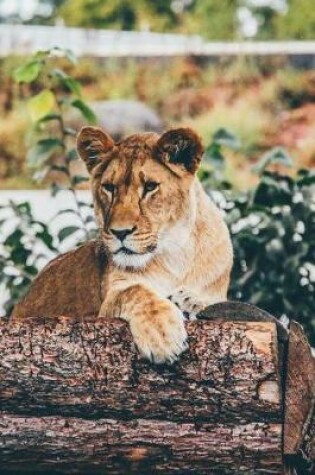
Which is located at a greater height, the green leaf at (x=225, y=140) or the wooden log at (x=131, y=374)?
the green leaf at (x=225, y=140)

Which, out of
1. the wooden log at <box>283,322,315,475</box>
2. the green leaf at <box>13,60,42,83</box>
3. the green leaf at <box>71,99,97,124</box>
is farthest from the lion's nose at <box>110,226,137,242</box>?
the green leaf at <box>13,60,42,83</box>

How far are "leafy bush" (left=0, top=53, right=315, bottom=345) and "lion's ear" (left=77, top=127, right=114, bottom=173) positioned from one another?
5.11 feet

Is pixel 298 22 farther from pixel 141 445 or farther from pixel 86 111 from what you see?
pixel 141 445

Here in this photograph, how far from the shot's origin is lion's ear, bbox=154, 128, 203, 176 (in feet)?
11.3

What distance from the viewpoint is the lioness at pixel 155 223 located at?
3.35m

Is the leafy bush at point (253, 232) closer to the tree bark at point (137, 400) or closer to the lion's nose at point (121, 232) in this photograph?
the lion's nose at point (121, 232)

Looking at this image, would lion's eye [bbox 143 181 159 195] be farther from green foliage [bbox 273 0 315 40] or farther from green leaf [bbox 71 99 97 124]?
green foliage [bbox 273 0 315 40]

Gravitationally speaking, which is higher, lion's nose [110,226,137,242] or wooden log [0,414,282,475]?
lion's nose [110,226,137,242]

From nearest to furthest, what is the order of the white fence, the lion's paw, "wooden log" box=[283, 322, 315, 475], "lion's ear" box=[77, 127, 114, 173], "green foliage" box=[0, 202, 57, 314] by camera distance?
the lion's paw, "wooden log" box=[283, 322, 315, 475], "lion's ear" box=[77, 127, 114, 173], "green foliage" box=[0, 202, 57, 314], the white fence

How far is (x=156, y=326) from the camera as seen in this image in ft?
10.0

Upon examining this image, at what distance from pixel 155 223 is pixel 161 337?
1.52ft

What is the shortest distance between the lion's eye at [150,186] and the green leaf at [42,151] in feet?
6.34

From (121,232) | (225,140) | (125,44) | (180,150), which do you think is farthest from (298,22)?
(121,232)

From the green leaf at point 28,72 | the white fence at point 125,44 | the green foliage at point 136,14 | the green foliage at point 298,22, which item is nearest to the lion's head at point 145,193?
the green leaf at point 28,72
